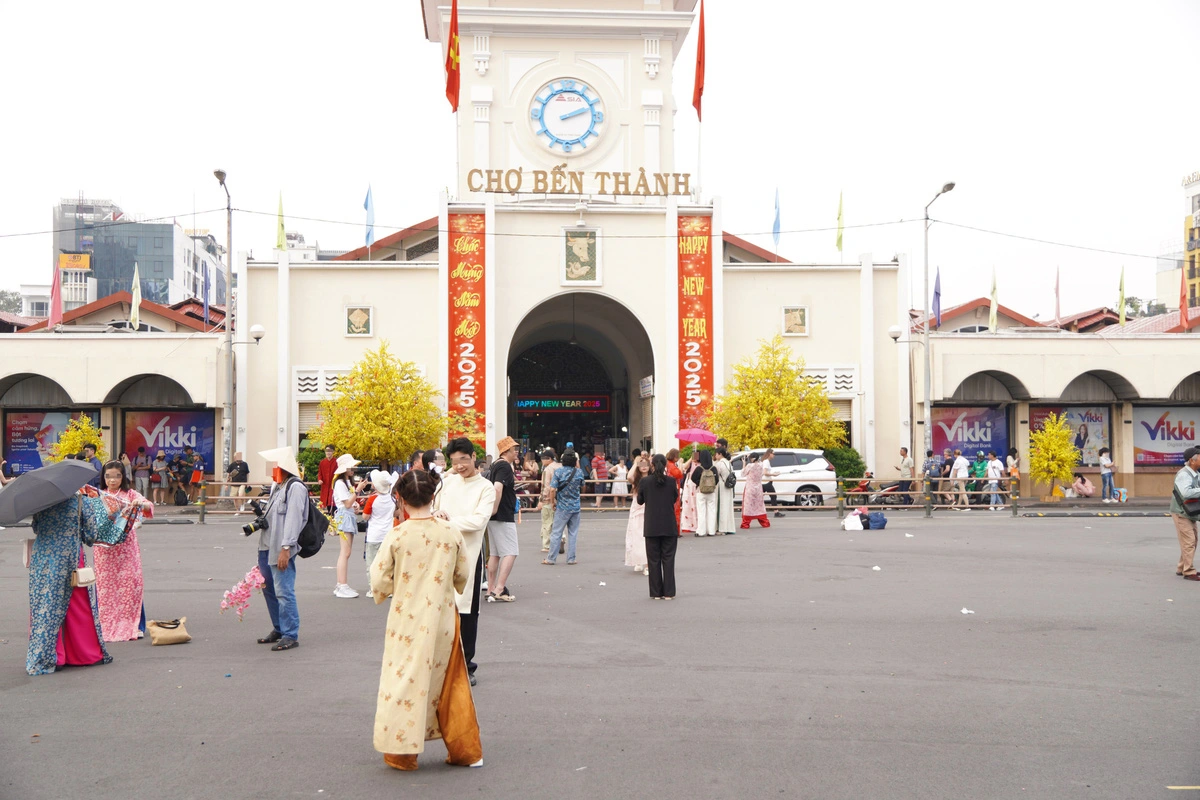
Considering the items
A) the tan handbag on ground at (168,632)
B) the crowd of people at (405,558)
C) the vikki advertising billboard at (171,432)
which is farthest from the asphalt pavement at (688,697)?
the vikki advertising billboard at (171,432)

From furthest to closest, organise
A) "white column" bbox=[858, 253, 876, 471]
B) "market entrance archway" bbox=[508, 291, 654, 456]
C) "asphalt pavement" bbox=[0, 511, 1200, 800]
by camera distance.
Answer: "market entrance archway" bbox=[508, 291, 654, 456], "white column" bbox=[858, 253, 876, 471], "asphalt pavement" bbox=[0, 511, 1200, 800]

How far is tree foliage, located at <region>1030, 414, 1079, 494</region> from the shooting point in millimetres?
31109

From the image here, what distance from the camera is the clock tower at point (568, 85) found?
119ft

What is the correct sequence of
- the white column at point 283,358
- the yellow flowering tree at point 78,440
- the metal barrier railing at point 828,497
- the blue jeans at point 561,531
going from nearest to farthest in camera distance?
the blue jeans at point 561,531
the metal barrier railing at point 828,497
the yellow flowering tree at point 78,440
the white column at point 283,358

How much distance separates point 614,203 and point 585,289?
10.3 feet

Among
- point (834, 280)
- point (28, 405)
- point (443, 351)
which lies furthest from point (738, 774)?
point (28, 405)

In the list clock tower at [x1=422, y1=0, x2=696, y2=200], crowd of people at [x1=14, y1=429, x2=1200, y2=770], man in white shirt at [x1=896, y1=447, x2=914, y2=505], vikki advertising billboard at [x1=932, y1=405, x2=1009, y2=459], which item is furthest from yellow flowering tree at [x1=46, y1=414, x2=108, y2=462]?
vikki advertising billboard at [x1=932, y1=405, x2=1009, y2=459]

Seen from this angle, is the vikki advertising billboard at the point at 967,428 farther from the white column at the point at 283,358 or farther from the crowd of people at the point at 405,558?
the white column at the point at 283,358

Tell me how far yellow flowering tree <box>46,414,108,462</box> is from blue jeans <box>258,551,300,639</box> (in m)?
22.7

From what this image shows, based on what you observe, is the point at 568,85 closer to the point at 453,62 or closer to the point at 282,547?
the point at 453,62

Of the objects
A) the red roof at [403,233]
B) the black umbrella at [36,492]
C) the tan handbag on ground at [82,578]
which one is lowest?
the tan handbag on ground at [82,578]

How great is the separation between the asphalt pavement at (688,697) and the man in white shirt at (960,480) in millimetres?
14666

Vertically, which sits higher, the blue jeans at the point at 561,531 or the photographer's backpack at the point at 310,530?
the photographer's backpack at the point at 310,530

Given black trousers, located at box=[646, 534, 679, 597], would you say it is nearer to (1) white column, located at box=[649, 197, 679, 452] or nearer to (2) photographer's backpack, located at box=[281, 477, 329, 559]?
(2) photographer's backpack, located at box=[281, 477, 329, 559]
